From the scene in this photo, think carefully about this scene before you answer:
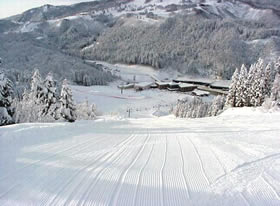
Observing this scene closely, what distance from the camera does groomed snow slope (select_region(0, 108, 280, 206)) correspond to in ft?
12.9

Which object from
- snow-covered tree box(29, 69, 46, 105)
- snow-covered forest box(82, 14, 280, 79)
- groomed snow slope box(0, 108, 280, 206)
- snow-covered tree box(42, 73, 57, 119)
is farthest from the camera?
snow-covered forest box(82, 14, 280, 79)

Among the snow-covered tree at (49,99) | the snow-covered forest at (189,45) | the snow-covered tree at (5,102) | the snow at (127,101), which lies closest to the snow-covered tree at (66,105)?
the snow-covered tree at (49,99)

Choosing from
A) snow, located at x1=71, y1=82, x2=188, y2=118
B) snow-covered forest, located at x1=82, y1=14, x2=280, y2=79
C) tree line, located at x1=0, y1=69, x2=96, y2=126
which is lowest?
snow, located at x1=71, y1=82, x2=188, y2=118

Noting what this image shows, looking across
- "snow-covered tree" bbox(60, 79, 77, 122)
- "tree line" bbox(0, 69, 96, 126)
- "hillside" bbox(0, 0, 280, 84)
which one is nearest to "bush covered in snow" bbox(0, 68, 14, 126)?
"tree line" bbox(0, 69, 96, 126)

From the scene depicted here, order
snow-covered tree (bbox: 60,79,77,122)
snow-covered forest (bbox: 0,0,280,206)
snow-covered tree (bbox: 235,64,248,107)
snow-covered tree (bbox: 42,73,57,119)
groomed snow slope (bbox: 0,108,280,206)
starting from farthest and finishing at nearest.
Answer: snow-covered tree (bbox: 235,64,248,107)
snow-covered tree (bbox: 42,73,57,119)
snow-covered tree (bbox: 60,79,77,122)
snow-covered forest (bbox: 0,0,280,206)
groomed snow slope (bbox: 0,108,280,206)

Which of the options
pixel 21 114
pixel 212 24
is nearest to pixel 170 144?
pixel 21 114

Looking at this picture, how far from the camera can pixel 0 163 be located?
5.01 metres

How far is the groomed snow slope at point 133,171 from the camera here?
12.9 ft

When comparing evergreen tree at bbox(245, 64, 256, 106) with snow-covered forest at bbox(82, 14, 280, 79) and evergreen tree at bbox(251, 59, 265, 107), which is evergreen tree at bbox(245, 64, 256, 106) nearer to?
evergreen tree at bbox(251, 59, 265, 107)

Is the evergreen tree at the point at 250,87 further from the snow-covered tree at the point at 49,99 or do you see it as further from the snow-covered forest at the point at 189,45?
the snow-covered forest at the point at 189,45

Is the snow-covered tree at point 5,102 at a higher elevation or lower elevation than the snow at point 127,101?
higher

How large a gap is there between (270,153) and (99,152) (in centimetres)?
493

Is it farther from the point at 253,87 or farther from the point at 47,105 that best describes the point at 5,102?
the point at 253,87

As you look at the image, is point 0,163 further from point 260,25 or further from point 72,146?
point 260,25
